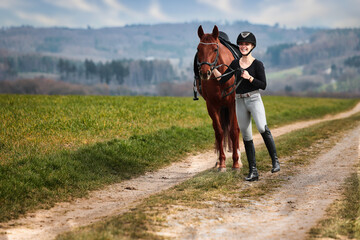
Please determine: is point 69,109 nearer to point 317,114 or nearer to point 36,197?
point 36,197

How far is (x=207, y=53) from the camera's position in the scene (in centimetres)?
861

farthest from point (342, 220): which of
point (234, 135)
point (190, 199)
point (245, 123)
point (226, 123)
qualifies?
point (226, 123)

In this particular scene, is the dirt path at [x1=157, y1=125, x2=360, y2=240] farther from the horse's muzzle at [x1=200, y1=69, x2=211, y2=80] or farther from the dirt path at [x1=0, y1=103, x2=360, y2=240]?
the horse's muzzle at [x1=200, y1=69, x2=211, y2=80]

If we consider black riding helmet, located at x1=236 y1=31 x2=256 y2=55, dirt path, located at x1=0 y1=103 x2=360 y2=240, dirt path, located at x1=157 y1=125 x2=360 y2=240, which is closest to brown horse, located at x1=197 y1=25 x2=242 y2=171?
black riding helmet, located at x1=236 y1=31 x2=256 y2=55

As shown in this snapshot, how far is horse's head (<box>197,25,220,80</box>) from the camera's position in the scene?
841cm

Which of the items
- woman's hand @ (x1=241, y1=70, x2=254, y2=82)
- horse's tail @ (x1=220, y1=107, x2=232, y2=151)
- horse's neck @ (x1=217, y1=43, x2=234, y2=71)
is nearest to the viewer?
woman's hand @ (x1=241, y1=70, x2=254, y2=82)

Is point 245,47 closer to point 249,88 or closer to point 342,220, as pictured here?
point 249,88

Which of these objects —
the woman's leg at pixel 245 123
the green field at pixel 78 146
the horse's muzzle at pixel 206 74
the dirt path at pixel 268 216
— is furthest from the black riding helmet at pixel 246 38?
the green field at pixel 78 146

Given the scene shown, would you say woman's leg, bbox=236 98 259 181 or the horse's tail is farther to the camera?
the horse's tail

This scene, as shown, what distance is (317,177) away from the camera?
9242mm

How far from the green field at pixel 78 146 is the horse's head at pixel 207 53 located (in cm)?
346

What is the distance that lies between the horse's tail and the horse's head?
1933mm

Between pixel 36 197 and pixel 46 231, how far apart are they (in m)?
1.83

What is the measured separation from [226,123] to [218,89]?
142 cm
